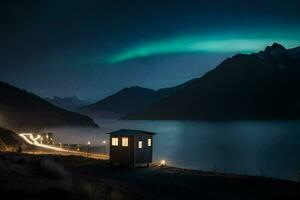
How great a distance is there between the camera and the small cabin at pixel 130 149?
37.4 m

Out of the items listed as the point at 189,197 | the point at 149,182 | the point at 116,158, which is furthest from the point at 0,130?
the point at 189,197

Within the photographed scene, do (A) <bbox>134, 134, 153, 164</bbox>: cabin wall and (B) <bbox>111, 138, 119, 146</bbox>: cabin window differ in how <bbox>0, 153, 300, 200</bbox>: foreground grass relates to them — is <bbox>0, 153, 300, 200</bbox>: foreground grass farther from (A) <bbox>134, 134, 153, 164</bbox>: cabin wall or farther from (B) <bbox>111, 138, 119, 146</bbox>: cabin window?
(B) <bbox>111, 138, 119, 146</bbox>: cabin window

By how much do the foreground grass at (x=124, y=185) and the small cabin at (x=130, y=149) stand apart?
217cm

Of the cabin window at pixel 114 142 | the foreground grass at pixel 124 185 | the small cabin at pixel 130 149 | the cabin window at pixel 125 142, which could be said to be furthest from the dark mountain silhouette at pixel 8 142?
the foreground grass at pixel 124 185

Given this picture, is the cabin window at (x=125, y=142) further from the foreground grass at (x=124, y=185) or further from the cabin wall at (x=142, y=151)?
the foreground grass at (x=124, y=185)

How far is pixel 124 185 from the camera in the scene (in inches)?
997

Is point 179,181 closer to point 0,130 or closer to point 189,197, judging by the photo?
point 189,197

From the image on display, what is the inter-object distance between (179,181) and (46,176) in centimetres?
993

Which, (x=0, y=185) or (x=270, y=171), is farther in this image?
(x=270, y=171)

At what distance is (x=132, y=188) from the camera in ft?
79.3

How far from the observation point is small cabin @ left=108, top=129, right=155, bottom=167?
123 ft

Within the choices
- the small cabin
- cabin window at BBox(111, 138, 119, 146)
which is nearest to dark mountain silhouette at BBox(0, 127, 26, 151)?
cabin window at BBox(111, 138, 119, 146)

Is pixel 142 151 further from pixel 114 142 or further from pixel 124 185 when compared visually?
pixel 124 185

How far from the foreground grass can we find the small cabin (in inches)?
85.5
